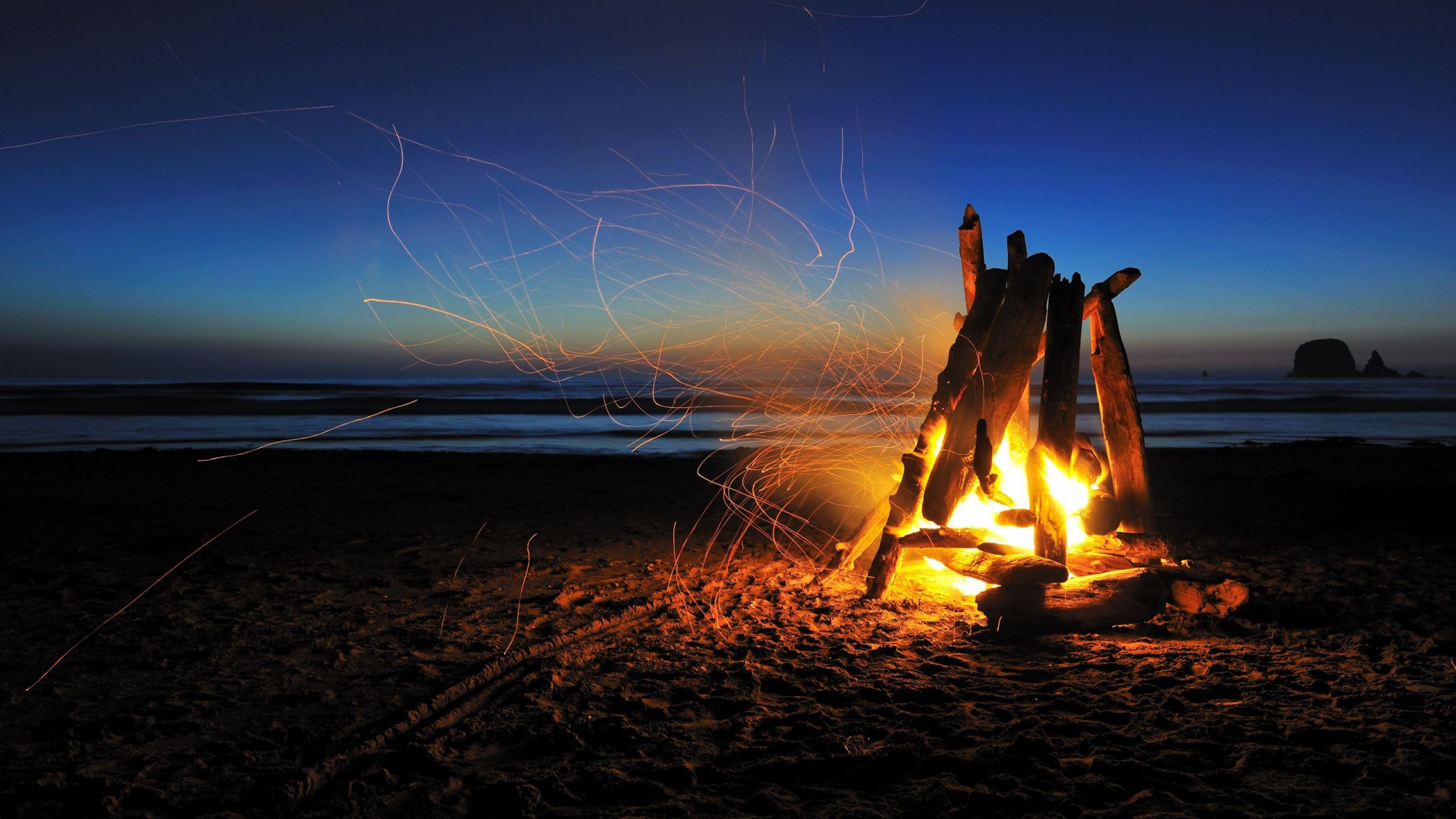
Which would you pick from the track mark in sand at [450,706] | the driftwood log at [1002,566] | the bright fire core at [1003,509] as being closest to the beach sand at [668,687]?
the track mark in sand at [450,706]

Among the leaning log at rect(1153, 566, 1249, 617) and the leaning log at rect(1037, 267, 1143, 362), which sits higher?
the leaning log at rect(1037, 267, 1143, 362)

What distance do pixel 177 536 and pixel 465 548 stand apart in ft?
9.23

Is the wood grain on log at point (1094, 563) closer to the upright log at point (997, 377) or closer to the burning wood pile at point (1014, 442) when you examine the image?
the burning wood pile at point (1014, 442)


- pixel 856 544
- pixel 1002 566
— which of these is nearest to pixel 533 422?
pixel 856 544

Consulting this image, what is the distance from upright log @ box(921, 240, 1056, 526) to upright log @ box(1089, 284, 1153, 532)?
766mm

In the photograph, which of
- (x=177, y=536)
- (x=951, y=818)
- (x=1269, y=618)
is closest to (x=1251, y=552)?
(x=1269, y=618)

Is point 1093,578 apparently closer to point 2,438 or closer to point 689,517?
point 689,517

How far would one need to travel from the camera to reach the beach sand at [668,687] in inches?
110

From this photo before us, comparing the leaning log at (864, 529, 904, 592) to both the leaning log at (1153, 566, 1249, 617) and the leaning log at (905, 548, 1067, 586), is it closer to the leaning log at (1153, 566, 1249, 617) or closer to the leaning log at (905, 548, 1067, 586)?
the leaning log at (905, 548, 1067, 586)

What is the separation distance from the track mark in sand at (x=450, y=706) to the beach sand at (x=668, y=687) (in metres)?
0.01

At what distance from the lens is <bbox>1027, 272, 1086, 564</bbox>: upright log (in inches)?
206

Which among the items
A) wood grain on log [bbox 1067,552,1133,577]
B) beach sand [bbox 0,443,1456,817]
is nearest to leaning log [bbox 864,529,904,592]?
beach sand [bbox 0,443,1456,817]

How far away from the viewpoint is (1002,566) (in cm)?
492

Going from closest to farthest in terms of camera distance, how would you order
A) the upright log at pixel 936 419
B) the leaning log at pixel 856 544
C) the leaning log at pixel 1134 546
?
the upright log at pixel 936 419 → the leaning log at pixel 1134 546 → the leaning log at pixel 856 544
